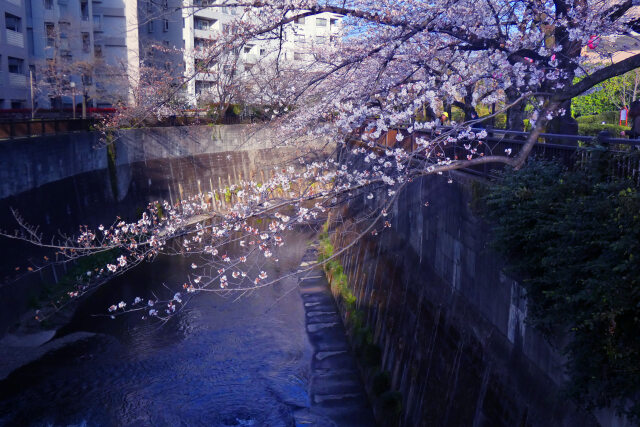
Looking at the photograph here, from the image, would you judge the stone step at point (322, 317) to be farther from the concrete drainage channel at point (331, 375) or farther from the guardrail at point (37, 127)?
the guardrail at point (37, 127)

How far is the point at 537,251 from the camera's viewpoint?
16.8ft

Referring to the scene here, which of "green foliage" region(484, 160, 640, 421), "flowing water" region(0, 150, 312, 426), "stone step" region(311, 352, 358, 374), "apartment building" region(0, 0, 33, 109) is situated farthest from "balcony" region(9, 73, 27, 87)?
"green foliage" region(484, 160, 640, 421)

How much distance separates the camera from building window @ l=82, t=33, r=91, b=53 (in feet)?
107

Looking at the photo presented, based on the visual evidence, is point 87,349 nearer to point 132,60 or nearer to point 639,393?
point 639,393

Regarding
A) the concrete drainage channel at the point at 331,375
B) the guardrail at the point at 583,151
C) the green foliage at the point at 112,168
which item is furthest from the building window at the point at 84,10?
the guardrail at the point at 583,151

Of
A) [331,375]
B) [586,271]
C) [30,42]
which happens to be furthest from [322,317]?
[30,42]

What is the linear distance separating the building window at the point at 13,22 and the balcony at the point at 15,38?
1.07ft

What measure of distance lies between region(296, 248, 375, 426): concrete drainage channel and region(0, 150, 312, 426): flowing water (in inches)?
10.7

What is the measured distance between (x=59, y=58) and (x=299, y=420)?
26.3 meters

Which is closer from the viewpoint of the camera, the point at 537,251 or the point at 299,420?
the point at 537,251

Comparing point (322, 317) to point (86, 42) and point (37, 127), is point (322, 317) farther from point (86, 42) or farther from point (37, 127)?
point (86, 42)

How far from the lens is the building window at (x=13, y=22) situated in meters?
27.3

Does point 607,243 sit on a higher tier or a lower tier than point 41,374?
higher

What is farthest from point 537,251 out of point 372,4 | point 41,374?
point 41,374
